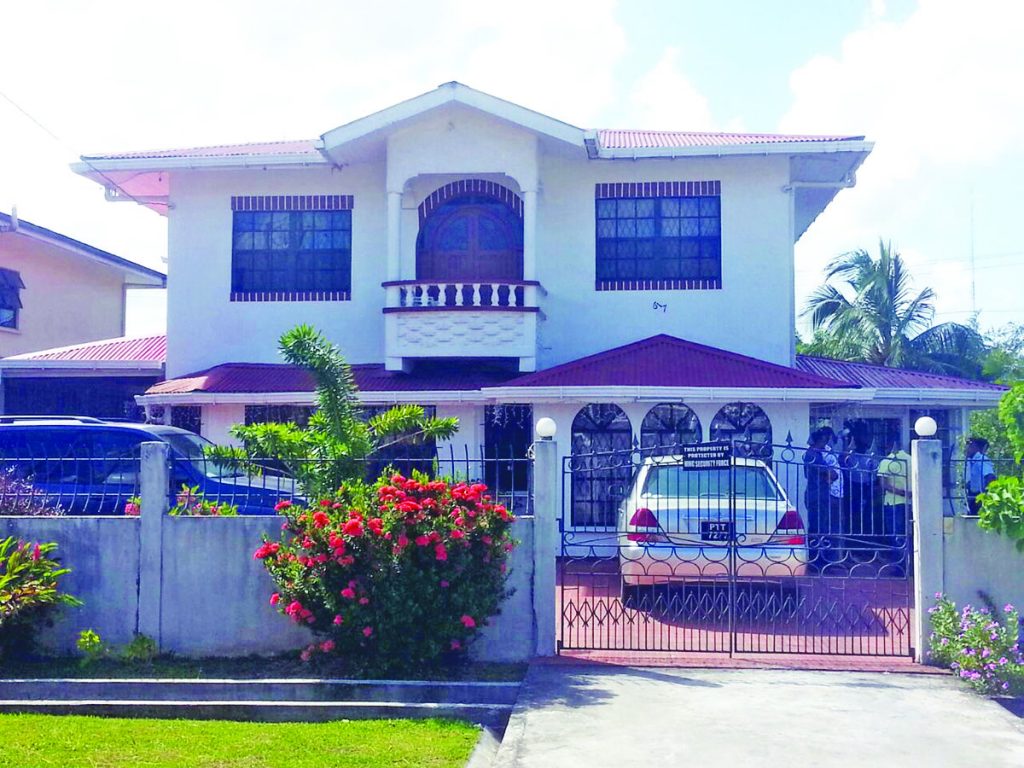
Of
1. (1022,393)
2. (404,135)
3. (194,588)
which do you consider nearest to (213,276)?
(404,135)

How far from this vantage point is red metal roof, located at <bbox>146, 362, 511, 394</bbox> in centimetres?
1562

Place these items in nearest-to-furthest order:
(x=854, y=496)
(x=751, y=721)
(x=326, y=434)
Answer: (x=751, y=721), (x=326, y=434), (x=854, y=496)

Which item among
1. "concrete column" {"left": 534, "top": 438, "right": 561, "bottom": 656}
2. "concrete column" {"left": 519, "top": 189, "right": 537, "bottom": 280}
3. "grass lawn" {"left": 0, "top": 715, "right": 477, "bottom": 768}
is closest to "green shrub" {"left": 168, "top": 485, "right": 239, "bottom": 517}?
"grass lawn" {"left": 0, "top": 715, "right": 477, "bottom": 768}

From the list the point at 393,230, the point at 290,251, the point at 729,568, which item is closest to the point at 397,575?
the point at 729,568

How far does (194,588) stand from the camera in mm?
9195

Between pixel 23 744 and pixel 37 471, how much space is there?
15.0ft

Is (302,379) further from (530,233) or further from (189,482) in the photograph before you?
(189,482)

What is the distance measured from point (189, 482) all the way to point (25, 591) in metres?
2.74

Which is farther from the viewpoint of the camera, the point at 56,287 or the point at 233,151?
the point at 56,287

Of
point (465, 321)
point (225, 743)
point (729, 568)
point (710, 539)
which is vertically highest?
point (465, 321)

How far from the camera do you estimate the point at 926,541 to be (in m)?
9.01

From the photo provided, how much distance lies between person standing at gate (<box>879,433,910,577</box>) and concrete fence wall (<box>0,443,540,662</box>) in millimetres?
3210

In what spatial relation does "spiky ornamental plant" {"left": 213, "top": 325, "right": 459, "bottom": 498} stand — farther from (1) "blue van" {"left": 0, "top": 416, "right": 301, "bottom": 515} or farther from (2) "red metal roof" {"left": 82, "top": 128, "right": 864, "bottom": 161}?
(2) "red metal roof" {"left": 82, "top": 128, "right": 864, "bottom": 161}

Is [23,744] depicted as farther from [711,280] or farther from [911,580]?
[711,280]
